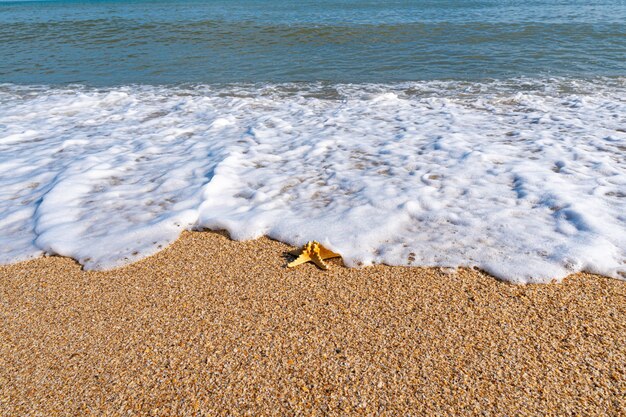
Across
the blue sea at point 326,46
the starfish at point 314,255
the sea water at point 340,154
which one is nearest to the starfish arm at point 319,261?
the starfish at point 314,255

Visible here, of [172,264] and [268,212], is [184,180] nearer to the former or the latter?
[268,212]

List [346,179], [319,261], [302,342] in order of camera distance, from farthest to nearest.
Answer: [346,179] → [319,261] → [302,342]

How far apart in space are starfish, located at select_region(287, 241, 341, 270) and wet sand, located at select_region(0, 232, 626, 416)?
0.21 feet

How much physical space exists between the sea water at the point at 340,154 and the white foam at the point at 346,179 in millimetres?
19

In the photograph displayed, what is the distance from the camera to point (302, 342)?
7.33 ft

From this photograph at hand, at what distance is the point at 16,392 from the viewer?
2035 mm

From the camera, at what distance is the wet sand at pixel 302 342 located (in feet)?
6.28

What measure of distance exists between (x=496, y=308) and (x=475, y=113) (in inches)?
171

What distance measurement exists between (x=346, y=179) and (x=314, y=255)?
1379mm

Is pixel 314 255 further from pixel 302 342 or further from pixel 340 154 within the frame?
pixel 340 154

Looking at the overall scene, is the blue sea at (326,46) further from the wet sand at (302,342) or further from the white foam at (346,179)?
the wet sand at (302,342)

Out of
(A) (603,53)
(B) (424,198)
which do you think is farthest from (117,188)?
(A) (603,53)

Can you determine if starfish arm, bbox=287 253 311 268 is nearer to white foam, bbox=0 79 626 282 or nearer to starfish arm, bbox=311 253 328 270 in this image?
starfish arm, bbox=311 253 328 270

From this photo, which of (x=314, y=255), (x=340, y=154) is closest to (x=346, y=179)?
(x=340, y=154)
